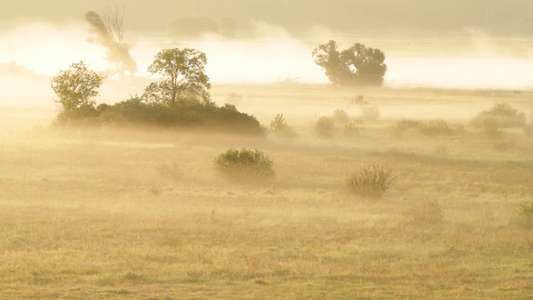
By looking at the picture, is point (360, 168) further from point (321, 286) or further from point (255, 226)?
point (321, 286)

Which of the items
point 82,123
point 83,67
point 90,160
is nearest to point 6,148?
point 90,160

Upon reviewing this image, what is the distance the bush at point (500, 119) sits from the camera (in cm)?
4241

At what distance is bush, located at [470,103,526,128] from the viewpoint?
42.4 metres

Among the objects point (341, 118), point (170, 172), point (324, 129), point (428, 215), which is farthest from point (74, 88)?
point (428, 215)

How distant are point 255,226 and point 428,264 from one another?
4417 mm

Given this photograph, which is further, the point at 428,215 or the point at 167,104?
the point at 167,104

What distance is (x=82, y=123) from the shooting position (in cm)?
3662

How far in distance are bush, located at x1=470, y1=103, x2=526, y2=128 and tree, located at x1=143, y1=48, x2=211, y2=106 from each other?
15993 millimetres

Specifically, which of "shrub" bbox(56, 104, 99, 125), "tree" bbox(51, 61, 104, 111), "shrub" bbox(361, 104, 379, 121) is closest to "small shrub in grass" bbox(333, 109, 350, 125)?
"shrub" bbox(361, 104, 379, 121)

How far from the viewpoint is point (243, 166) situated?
23.7m

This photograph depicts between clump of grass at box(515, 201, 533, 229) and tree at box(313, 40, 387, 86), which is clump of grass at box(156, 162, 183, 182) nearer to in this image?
clump of grass at box(515, 201, 533, 229)

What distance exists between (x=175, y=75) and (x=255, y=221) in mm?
22106

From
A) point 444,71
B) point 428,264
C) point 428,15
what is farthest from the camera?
point 428,15

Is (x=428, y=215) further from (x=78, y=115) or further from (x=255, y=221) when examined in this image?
(x=78, y=115)
